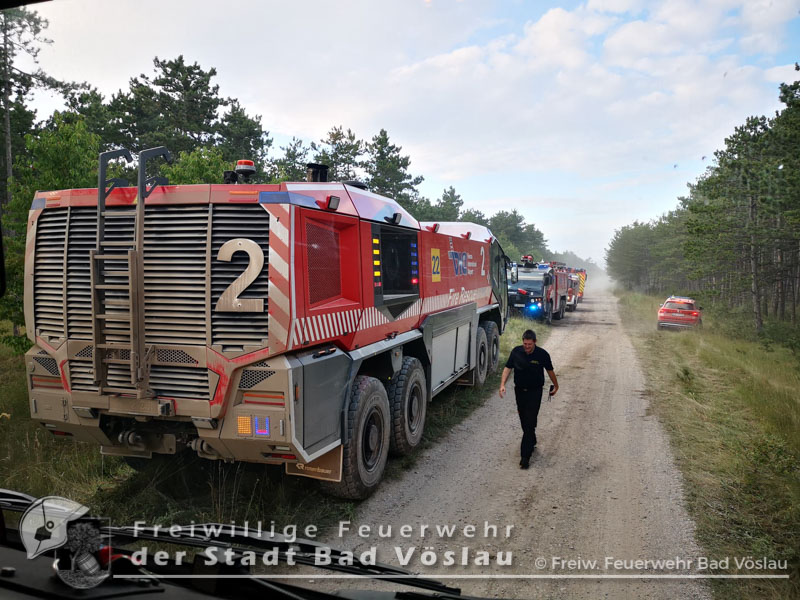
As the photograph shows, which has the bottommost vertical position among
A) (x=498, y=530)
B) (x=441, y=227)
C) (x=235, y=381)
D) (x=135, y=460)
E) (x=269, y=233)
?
(x=498, y=530)

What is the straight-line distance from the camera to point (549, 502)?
553 centimetres

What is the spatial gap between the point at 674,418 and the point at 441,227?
202 inches

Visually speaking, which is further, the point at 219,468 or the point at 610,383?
the point at 610,383

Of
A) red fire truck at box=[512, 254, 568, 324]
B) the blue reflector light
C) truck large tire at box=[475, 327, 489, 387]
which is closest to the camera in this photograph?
the blue reflector light

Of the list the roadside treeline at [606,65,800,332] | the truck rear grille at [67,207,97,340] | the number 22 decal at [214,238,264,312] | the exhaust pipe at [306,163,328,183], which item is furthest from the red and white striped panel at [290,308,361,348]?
the roadside treeline at [606,65,800,332]

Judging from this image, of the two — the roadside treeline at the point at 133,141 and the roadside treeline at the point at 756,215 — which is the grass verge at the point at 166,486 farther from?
the roadside treeline at the point at 756,215

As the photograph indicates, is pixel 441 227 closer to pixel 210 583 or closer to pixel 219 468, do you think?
pixel 219 468

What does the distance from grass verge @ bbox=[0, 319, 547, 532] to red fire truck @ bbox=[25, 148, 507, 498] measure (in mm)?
468

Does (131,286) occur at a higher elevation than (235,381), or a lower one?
higher

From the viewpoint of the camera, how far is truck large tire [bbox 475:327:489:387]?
10508 millimetres

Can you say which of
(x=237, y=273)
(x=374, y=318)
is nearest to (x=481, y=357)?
(x=374, y=318)

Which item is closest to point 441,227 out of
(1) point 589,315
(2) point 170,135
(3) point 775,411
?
(3) point 775,411

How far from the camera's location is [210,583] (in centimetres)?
187

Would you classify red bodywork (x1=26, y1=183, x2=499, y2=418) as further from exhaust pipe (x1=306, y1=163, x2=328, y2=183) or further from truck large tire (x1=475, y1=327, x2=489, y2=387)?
truck large tire (x1=475, y1=327, x2=489, y2=387)
